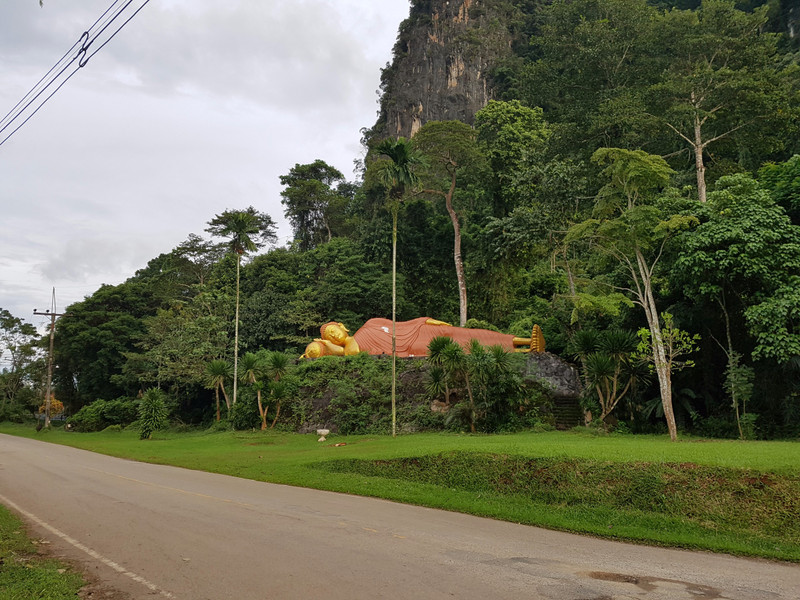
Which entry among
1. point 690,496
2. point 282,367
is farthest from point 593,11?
point 690,496

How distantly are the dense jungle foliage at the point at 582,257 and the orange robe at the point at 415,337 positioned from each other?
6.45 feet

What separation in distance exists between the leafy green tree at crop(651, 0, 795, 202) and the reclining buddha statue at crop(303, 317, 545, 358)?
29.3 ft

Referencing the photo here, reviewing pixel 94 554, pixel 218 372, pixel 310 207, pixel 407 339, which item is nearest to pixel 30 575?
pixel 94 554

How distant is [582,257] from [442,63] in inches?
1506

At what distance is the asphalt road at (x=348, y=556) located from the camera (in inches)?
212

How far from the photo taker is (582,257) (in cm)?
3328

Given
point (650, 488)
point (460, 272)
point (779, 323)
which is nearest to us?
point (650, 488)

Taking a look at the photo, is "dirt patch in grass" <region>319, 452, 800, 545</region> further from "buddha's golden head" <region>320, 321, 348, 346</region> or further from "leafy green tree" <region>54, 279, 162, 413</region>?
"leafy green tree" <region>54, 279, 162, 413</region>

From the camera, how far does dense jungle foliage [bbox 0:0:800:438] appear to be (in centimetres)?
1552

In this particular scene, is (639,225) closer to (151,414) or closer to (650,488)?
(650,488)

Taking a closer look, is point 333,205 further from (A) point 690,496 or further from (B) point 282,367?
(A) point 690,496

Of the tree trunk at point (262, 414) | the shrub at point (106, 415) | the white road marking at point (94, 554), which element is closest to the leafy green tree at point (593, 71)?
the tree trunk at point (262, 414)

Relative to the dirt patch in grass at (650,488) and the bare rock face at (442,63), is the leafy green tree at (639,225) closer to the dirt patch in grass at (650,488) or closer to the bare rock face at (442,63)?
the dirt patch in grass at (650,488)

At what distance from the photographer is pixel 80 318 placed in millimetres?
45625
